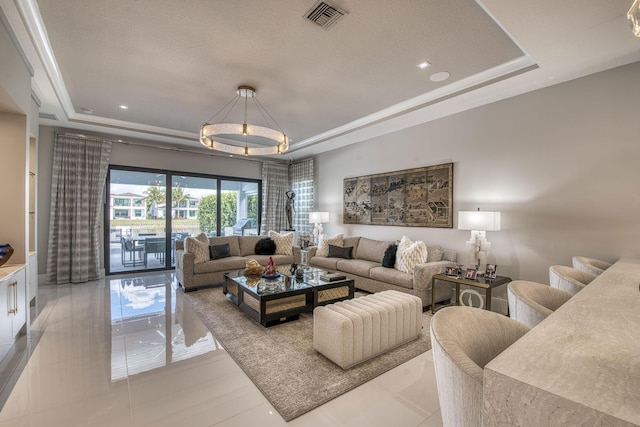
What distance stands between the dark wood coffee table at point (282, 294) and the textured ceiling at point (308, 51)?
254cm

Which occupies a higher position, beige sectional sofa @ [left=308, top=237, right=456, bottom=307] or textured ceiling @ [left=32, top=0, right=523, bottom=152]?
textured ceiling @ [left=32, top=0, right=523, bottom=152]

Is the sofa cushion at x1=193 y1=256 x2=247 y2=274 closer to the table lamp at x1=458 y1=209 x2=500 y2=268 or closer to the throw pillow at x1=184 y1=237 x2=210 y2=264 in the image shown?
the throw pillow at x1=184 y1=237 x2=210 y2=264

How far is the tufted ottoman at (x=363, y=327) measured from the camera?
2473 mm

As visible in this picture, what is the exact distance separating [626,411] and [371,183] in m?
5.34

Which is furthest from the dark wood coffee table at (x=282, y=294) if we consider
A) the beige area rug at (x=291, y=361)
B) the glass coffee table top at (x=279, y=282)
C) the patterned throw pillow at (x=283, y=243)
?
the patterned throw pillow at (x=283, y=243)

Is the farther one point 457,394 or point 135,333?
point 135,333

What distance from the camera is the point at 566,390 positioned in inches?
24.9

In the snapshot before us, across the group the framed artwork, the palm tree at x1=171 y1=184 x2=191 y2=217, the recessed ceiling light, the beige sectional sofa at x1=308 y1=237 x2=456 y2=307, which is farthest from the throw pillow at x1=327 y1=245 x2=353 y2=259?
the palm tree at x1=171 y1=184 x2=191 y2=217

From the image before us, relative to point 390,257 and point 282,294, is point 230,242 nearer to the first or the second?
point 282,294

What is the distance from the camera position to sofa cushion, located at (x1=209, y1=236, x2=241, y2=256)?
18.8 ft

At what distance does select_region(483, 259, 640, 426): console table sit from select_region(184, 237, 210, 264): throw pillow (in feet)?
16.1

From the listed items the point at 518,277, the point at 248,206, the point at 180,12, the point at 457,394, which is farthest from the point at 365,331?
the point at 248,206

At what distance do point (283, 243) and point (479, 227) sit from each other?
3763 mm

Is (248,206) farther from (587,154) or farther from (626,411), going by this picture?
(626,411)
